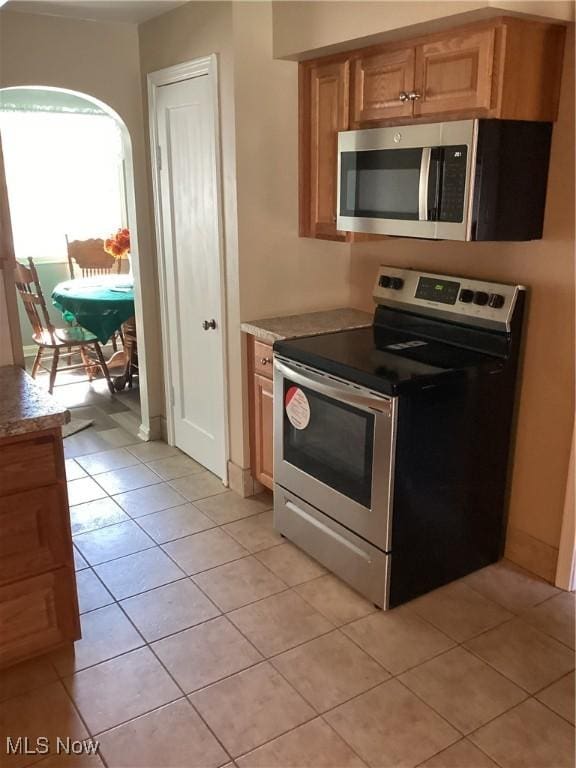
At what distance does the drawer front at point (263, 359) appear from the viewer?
122 inches

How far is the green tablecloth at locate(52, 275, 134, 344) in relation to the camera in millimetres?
4762

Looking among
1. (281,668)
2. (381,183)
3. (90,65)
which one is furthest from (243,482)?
(90,65)

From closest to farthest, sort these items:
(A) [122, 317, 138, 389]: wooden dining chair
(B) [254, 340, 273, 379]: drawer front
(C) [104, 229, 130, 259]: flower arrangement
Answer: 1. (B) [254, 340, 273, 379]: drawer front
2. (A) [122, 317, 138, 389]: wooden dining chair
3. (C) [104, 229, 130, 259]: flower arrangement

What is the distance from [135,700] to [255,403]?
151cm

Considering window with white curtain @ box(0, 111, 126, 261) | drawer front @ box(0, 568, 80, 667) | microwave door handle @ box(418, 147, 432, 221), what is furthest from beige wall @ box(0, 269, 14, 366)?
window with white curtain @ box(0, 111, 126, 261)

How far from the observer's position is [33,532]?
83.2 inches

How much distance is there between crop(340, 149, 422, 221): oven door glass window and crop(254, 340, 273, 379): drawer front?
70 centimetres

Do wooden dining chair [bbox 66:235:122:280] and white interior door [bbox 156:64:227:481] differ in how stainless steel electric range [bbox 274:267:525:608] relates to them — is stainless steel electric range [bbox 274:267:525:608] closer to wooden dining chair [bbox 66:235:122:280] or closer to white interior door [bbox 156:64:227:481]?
white interior door [bbox 156:64:227:481]

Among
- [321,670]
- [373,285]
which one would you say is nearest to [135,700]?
[321,670]

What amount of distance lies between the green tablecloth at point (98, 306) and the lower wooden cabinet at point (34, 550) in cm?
282

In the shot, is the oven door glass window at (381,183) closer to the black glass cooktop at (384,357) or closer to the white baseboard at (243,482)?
the black glass cooktop at (384,357)

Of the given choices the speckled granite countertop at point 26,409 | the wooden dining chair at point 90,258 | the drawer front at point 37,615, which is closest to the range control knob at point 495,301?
the speckled granite countertop at point 26,409

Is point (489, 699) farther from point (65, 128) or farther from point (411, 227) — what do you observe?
point (65, 128)

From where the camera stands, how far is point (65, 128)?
241 inches
